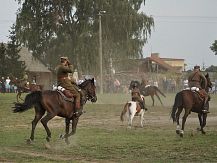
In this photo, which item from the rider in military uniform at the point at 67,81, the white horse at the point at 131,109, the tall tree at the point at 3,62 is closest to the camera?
the rider in military uniform at the point at 67,81

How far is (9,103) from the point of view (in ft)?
110

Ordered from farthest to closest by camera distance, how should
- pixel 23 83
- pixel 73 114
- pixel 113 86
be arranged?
pixel 113 86, pixel 23 83, pixel 73 114

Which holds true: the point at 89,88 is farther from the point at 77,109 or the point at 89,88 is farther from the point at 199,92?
the point at 199,92

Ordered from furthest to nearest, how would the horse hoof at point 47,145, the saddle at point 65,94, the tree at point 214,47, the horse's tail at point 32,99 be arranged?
the tree at point 214,47 → the saddle at point 65,94 → the horse's tail at point 32,99 → the horse hoof at point 47,145

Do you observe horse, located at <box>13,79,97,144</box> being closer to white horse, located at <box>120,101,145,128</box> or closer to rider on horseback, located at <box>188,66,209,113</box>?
rider on horseback, located at <box>188,66,209,113</box>

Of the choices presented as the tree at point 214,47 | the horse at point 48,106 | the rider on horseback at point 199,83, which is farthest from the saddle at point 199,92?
the tree at point 214,47

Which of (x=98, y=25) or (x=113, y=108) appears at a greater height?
(x=98, y=25)

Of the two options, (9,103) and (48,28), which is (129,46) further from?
(9,103)

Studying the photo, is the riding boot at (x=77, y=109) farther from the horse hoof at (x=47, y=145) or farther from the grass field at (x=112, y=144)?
the horse hoof at (x=47, y=145)

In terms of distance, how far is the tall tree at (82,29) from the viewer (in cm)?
5162

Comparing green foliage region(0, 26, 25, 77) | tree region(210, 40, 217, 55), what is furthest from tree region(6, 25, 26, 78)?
tree region(210, 40, 217, 55)

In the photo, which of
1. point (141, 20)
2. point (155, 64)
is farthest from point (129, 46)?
point (155, 64)

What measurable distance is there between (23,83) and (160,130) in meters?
17.2

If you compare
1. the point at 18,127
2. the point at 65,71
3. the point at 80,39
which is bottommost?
the point at 18,127
